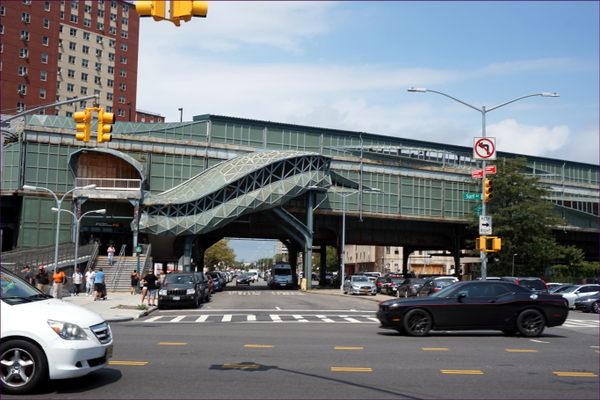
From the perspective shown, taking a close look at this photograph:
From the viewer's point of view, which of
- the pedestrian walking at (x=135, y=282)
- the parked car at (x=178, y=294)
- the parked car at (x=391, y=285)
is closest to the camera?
the parked car at (x=178, y=294)

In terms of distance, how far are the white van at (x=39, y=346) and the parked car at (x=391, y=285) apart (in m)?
40.0

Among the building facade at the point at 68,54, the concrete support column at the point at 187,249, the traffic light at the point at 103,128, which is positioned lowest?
the concrete support column at the point at 187,249

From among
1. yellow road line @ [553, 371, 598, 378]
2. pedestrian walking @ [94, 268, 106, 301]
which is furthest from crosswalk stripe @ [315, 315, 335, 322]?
pedestrian walking @ [94, 268, 106, 301]

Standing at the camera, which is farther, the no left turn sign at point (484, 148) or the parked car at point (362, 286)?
the parked car at point (362, 286)

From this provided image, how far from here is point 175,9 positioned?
9.16 m

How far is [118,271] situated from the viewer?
51.9m

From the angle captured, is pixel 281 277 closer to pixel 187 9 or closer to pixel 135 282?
pixel 135 282

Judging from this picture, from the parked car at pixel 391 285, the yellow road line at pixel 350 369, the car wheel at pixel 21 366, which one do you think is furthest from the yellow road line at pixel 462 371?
the parked car at pixel 391 285

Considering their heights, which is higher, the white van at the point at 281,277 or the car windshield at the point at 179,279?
the car windshield at the point at 179,279

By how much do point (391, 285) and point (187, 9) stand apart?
41321mm

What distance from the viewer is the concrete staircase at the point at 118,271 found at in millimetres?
49000

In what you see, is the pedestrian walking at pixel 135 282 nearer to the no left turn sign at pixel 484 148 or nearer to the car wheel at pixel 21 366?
the no left turn sign at pixel 484 148

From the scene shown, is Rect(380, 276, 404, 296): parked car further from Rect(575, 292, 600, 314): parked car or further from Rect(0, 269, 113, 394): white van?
Rect(0, 269, 113, 394): white van

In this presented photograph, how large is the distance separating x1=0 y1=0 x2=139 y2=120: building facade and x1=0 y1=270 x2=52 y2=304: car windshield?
8380 centimetres
